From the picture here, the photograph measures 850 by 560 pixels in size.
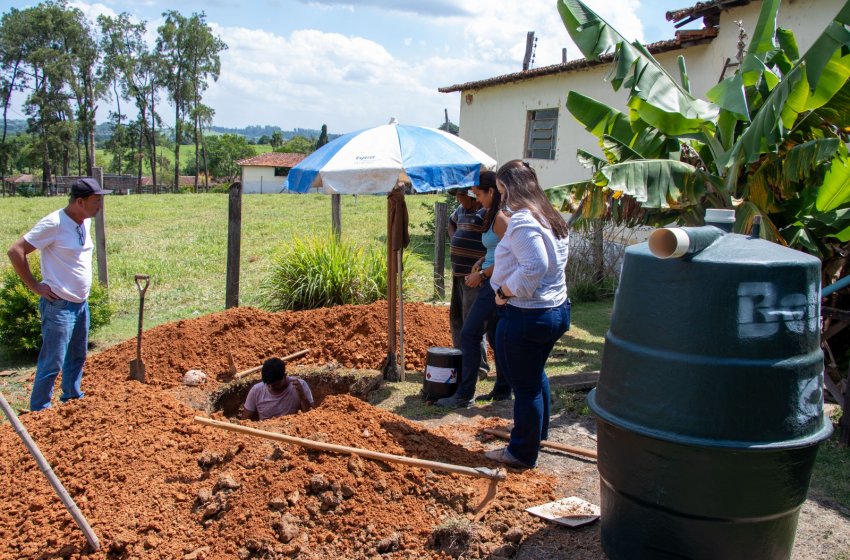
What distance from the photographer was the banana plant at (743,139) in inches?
220

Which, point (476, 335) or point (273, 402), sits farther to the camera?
point (273, 402)

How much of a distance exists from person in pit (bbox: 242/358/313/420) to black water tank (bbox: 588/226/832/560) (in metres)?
3.81

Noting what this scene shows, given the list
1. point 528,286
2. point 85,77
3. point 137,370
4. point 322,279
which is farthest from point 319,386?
point 85,77

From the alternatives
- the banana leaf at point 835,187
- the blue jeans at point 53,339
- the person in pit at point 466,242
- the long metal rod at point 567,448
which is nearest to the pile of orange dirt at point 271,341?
the blue jeans at point 53,339

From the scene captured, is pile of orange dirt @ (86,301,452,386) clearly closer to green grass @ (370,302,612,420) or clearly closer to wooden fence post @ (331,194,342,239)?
green grass @ (370,302,612,420)

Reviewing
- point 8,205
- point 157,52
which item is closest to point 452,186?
point 8,205

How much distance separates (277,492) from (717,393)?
2.40 meters

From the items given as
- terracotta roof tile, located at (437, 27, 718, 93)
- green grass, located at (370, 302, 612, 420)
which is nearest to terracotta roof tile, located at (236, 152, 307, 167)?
terracotta roof tile, located at (437, 27, 718, 93)

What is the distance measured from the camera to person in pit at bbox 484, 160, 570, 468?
13.4 feet

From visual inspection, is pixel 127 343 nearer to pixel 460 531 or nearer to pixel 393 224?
pixel 393 224

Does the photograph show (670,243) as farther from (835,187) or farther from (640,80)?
(640,80)

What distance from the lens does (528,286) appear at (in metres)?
4.06

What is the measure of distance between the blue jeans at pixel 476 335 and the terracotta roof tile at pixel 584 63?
13.2 feet

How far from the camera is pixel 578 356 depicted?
8.07 metres
